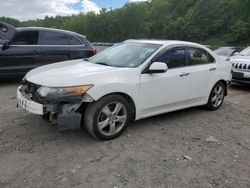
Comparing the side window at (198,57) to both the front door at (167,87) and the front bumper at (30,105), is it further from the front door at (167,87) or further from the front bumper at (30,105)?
the front bumper at (30,105)

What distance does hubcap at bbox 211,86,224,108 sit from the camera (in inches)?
239

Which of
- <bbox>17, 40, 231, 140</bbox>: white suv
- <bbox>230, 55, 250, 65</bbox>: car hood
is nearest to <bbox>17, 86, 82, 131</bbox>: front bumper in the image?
<bbox>17, 40, 231, 140</bbox>: white suv

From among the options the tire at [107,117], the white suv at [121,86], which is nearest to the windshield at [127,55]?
the white suv at [121,86]

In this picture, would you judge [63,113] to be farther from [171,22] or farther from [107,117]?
[171,22]

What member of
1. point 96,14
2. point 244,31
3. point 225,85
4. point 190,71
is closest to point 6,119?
point 190,71

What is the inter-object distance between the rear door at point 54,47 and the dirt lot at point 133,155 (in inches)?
117

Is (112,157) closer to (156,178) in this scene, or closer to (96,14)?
(156,178)

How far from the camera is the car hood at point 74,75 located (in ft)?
13.2

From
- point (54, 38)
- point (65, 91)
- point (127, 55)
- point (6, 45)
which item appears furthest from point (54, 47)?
point (65, 91)

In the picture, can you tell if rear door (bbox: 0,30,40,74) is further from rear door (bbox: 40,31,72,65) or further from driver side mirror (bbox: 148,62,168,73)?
driver side mirror (bbox: 148,62,168,73)

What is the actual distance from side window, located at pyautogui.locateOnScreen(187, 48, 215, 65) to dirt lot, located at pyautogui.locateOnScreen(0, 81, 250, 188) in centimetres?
111

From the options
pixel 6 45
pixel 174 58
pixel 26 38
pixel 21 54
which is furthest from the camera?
pixel 26 38

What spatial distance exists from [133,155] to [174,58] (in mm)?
2109

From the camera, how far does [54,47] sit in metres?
8.22
